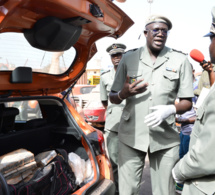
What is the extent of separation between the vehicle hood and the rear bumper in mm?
1019

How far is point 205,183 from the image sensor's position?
1.16m

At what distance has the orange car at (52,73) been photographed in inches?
56.3

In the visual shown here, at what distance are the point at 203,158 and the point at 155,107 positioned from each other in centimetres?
83

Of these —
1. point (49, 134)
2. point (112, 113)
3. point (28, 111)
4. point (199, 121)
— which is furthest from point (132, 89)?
point (28, 111)

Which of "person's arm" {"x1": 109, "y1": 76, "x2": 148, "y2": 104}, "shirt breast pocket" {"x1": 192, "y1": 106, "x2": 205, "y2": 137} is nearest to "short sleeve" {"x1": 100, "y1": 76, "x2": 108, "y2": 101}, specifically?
"person's arm" {"x1": 109, "y1": 76, "x2": 148, "y2": 104}

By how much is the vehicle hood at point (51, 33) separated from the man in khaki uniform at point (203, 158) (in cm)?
76

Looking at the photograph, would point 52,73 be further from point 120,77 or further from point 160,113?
point 160,113

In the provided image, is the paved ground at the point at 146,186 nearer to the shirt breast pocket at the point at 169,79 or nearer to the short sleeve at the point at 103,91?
the short sleeve at the point at 103,91

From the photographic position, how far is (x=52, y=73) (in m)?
2.23

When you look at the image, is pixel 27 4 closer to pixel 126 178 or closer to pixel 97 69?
pixel 126 178

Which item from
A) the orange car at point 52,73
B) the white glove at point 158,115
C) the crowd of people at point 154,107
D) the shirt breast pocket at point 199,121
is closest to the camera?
the shirt breast pocket at point 199,121

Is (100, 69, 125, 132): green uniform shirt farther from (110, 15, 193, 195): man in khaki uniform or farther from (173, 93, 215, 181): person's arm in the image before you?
(173, 93, 215, 181): person's arm

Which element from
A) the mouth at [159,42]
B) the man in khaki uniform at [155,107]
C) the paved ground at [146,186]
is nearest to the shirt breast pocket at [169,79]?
the man in khaki uniform at [155,107]

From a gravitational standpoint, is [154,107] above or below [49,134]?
above
